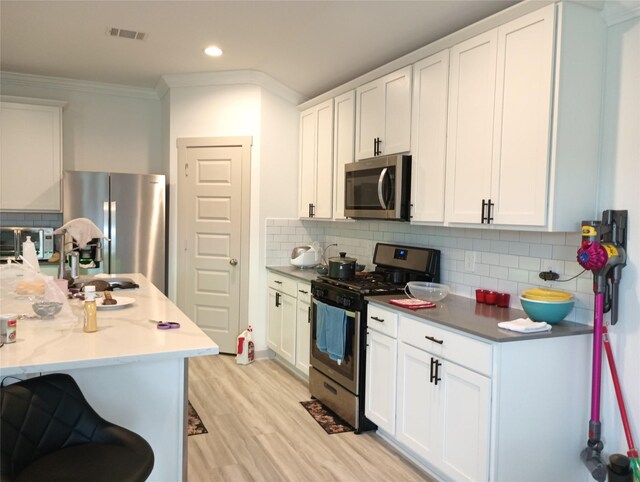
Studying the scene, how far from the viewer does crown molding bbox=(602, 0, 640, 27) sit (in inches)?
91.5

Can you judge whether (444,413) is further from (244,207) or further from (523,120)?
(244,207)

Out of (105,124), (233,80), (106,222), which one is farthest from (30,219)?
(233,80)

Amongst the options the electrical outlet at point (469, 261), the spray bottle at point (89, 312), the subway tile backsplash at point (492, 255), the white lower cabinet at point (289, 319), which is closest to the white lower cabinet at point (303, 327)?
the white lower cabinet at point (289, 319)

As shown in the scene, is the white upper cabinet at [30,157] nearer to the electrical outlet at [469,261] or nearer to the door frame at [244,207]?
the door frame at [244,207]

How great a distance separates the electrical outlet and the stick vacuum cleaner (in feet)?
3.04

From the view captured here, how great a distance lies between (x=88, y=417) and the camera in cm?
174

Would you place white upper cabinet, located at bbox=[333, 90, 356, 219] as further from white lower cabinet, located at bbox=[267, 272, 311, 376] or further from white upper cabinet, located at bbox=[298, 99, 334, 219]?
white lower cabinet, located at bbox=[267, 272, 311, 376]

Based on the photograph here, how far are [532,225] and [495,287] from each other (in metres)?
0.70

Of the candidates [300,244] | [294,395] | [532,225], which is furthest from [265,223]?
[532,225]

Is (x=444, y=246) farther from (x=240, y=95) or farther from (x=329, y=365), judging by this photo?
(x=240, y=95)

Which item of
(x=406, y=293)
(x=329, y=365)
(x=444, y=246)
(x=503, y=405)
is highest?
(x=444, y=246)

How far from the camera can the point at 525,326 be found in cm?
232

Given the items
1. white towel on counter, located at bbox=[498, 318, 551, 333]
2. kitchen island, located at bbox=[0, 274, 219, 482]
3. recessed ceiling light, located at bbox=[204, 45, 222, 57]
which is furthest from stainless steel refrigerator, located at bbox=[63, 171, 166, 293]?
white towel on counter, located at bbox=[498, 318, 551, 333]

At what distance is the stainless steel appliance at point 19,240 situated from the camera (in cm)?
464
